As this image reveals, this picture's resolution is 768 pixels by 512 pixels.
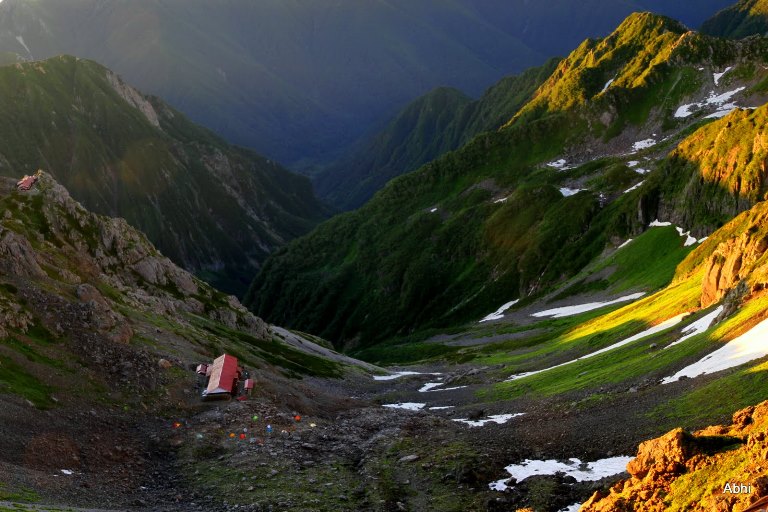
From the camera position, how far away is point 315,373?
94.0 metres

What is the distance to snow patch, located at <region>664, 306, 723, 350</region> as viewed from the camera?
52612mm

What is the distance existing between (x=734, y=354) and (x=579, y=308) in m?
88.3

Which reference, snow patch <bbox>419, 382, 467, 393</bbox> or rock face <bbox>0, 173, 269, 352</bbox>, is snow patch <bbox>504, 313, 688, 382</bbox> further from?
→ rock face <bbox>0, 173, 269, 352</bbox>

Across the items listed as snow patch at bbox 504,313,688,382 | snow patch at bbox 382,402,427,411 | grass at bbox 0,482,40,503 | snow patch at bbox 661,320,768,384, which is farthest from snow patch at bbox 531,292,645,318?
grass at bbox 0,482,40,503

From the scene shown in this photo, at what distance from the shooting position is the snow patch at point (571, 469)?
3372 cm

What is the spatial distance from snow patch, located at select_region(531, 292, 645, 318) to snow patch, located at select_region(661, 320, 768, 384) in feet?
233

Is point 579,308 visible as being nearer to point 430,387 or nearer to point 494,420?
point 430,387

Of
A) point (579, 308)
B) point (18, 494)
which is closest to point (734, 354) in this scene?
point (18, 494)

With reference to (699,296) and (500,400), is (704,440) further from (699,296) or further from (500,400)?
(699,296)

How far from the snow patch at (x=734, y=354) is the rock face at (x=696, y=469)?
39.5 feet

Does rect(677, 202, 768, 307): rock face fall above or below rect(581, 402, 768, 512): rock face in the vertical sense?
above

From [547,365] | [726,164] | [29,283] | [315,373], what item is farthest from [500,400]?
[726,164]

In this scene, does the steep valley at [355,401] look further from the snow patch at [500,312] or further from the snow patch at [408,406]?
the snow patch at [500,312]

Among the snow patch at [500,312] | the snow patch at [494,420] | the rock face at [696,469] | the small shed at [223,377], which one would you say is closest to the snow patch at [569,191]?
the snow patch at [500,312]
